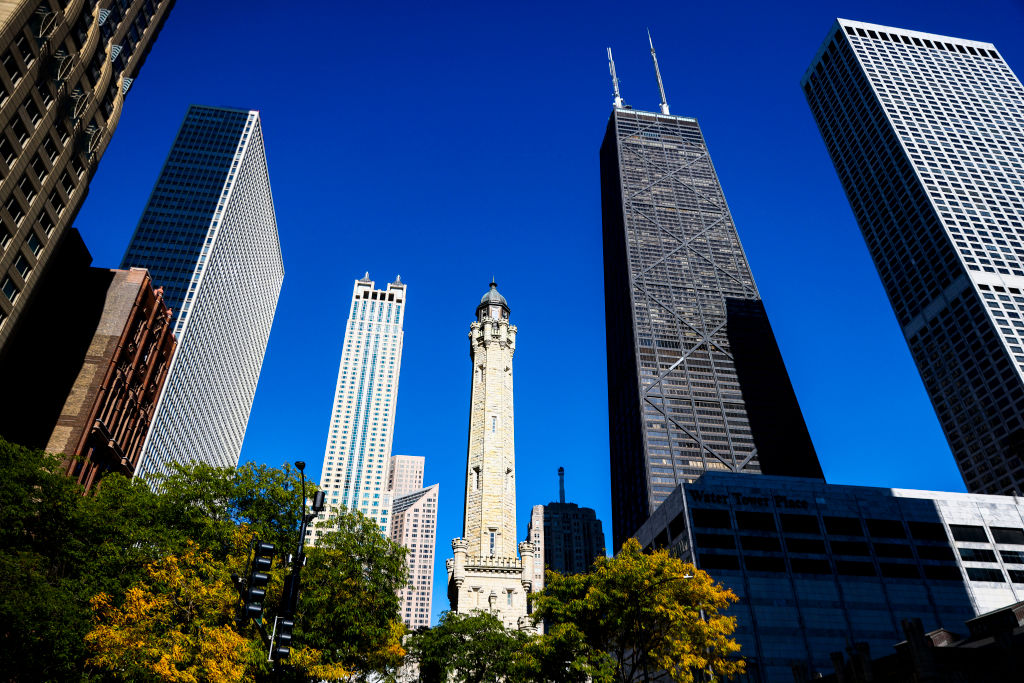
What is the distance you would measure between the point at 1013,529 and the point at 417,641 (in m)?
74.6

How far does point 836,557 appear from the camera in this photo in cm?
8062

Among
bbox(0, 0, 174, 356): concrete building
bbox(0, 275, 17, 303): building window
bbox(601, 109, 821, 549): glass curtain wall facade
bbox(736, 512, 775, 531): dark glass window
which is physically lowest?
bbox(736, 512, 775, 531): dark glass window

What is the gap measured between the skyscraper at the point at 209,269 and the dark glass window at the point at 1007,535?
11898 centimetres

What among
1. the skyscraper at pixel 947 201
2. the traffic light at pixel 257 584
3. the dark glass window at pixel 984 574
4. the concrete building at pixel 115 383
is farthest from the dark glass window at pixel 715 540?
the traffic light at pixel 257 584

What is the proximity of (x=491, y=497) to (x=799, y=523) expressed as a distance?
37.5 meters

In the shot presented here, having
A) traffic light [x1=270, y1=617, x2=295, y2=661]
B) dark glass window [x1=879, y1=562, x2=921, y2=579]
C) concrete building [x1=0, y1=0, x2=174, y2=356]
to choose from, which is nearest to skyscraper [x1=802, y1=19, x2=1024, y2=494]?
dark glass window [x1=879, y1=562, x2=921, y2=579]

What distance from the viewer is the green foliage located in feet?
90.1

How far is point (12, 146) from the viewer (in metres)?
47.2

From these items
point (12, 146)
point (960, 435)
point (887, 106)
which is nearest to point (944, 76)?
point (887, 106)

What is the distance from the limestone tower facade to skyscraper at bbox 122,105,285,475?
205 feet

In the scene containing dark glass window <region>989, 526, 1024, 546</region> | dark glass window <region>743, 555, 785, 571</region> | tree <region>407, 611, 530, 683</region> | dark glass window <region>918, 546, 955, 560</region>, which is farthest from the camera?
dark glass window <region>989, 526, 1024, 546</region>

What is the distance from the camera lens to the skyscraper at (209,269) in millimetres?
131375

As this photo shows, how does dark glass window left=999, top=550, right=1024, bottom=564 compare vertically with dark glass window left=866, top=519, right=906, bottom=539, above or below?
below

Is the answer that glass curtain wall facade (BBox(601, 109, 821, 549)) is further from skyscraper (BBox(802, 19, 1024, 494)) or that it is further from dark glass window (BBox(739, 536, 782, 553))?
dark glass window (BBox(739, 536, 782, 553))
